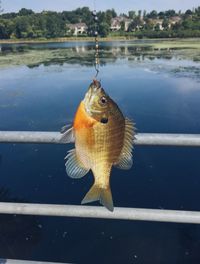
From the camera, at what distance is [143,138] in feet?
6.93

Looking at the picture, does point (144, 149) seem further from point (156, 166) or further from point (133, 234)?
point (133, 234)

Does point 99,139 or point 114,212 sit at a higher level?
point 99,139

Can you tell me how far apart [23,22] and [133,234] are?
62.3 meters

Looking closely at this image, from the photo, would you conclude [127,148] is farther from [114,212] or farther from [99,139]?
[114,212]

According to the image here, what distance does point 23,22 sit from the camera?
207 ft

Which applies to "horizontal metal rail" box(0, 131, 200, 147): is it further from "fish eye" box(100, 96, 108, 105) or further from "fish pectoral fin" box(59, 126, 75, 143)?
"fish eye" box(100, 96, 108, 105)

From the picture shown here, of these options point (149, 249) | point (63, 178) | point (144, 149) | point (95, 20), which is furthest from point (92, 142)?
point (144, 149)

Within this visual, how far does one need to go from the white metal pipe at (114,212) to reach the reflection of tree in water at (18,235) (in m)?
3.71

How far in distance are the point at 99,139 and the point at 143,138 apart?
0.63m

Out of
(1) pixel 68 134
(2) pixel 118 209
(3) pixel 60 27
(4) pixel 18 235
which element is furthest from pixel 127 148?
(3) pixel 60 27

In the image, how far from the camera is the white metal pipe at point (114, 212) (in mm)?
2168

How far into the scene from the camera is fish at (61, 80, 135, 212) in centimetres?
147

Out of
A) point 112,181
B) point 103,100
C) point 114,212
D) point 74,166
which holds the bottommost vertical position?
point 112,181

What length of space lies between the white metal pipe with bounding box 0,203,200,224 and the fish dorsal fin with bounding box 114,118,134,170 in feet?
2.04
